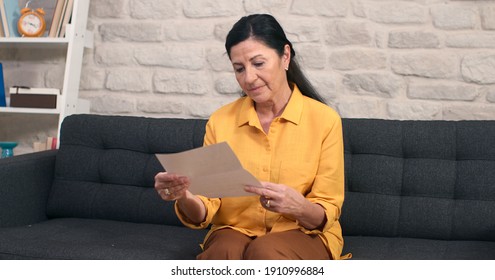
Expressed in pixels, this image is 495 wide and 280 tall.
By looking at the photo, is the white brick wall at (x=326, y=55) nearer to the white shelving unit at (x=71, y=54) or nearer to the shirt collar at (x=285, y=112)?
the white shelving unit at (x=71, y=54)

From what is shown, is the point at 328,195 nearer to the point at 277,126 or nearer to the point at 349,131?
the point at 277,126

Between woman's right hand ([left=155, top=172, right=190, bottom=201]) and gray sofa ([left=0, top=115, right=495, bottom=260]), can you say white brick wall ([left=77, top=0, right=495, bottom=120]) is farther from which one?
woman's right hand ([left=155, top=172, right=190, bottom=201])

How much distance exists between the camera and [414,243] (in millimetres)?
2588

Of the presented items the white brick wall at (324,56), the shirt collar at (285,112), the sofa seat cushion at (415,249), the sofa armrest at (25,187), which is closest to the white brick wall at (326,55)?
the white brick wall at (324,56)

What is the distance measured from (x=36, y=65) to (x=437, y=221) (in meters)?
2.23

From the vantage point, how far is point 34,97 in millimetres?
3492

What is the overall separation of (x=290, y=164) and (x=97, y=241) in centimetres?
80

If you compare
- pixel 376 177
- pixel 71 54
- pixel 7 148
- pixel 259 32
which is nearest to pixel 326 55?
pixel 376 177

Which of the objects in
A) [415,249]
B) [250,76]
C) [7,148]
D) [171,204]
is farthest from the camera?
[7,148]

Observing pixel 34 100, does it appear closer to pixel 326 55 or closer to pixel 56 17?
pixel 56 17

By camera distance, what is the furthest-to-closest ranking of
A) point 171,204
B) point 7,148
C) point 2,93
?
point 2,93 < point 7,148 < point 171,204

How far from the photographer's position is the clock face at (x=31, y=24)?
353cm

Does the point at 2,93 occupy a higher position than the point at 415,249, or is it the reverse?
the point at 2,93

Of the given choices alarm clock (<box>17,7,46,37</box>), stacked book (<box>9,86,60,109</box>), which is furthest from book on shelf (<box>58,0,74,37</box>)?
stacked book (<box>9,86,60,109</box>)
